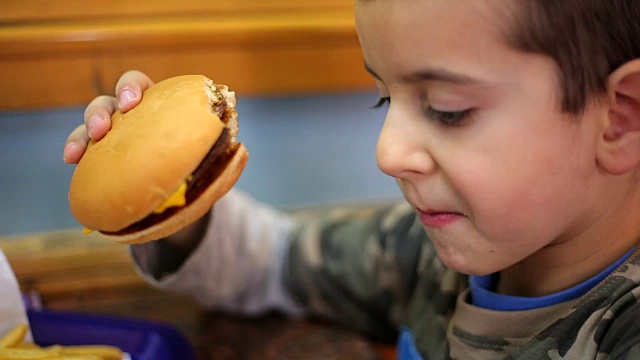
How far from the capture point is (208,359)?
1275mm

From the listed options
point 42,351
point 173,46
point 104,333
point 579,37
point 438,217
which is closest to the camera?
point 579,37

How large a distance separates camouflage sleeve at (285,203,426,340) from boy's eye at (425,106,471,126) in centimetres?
51

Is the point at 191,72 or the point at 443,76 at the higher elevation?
the point at 443,76

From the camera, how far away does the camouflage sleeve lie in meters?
1.21

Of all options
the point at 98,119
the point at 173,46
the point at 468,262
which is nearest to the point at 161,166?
the point at 98,119

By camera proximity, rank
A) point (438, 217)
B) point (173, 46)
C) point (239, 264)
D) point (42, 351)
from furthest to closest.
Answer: point (173, 46), point (239, 264), point (42, 351), point (438, 217)

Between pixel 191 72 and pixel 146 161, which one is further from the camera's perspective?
pixel 191 72

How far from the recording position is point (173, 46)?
1.33m

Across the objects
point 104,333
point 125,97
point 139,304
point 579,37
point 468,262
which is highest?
point 579,37

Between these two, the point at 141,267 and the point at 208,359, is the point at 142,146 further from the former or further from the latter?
the point at 208,359

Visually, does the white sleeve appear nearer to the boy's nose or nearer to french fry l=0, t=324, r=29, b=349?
french fry l=0, t=324, r=29, b=349

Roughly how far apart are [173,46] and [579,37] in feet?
2.89

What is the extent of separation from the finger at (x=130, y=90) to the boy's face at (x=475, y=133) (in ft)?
0.95

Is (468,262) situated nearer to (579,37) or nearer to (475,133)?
(475,133)
